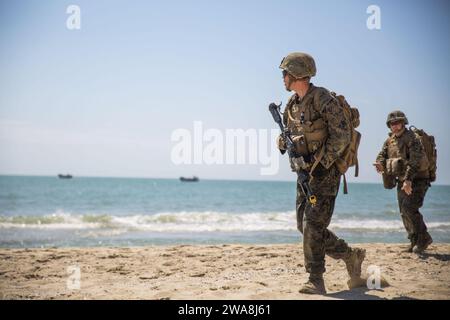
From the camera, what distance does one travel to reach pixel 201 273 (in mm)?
5766

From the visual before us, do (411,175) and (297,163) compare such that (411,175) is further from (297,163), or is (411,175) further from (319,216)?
(297,163)

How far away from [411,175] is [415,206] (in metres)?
0.63

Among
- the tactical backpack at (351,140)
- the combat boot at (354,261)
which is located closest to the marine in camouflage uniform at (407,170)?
the combat boot at (354,261)

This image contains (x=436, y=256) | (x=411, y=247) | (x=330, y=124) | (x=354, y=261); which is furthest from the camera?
(x=411, y=247)

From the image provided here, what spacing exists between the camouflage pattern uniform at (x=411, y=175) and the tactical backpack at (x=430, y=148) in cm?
18

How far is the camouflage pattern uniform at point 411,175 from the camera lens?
6386mm

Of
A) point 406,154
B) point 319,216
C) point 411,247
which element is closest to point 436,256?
point 411,247

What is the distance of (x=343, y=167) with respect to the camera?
4.20 metres

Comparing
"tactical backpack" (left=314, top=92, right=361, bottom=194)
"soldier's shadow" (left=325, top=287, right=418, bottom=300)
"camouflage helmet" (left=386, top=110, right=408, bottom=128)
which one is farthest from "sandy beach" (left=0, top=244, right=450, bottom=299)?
"camouflage helmet" (left=386, top=110, right=408, bottom=128)

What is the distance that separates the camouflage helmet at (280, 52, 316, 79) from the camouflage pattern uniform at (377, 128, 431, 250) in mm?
2961

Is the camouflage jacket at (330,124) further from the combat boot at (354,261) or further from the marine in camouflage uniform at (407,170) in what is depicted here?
the marine in camouflage uniform at (407,170)

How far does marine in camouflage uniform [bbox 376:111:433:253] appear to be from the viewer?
642 centimetres

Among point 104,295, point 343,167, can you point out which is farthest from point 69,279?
point 343,167

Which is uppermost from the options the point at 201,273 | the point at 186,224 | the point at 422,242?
the point at 422,242
